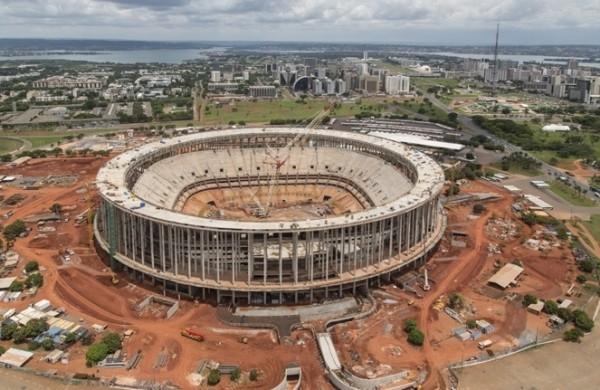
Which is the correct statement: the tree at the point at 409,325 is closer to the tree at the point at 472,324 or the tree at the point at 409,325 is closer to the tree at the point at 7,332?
the tree at the point at 472,324

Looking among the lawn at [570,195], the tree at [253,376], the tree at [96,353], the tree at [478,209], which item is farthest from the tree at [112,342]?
the lawn at [570,195]

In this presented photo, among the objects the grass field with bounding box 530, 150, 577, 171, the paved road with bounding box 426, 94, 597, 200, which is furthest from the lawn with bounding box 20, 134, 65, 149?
the grass field with bounding box 530, 150, 577, 171

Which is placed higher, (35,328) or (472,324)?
(35,328)

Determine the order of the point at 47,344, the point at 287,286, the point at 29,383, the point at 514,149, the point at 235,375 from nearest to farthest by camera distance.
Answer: the point at 29,383 → the point at 235,375 → the point at 47,344 → the point at 287,286 → the point at 514,149

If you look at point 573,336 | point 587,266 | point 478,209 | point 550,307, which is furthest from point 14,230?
point 587,266

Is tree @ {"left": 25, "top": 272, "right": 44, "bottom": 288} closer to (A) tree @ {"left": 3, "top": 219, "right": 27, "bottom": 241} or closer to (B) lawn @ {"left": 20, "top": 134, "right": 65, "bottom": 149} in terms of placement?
(A) tree @ {"left": 3, "top": 219, "right": 27, "bottom": 241}

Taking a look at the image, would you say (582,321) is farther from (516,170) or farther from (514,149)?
(514,149)

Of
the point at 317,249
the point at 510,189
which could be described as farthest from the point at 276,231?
the point at 510,189

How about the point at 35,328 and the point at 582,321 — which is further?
the point at 582,321
